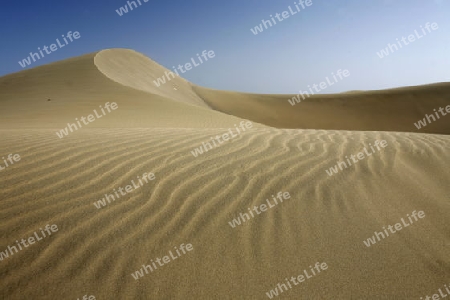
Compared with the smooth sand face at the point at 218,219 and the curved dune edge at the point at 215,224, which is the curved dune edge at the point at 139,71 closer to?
the smooth sand face at the point at 218,219

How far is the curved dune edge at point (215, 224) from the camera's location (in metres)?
1.89

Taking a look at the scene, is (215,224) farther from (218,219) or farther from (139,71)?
(139,71)

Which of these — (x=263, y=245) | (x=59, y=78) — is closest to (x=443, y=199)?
(x=263, y=245)

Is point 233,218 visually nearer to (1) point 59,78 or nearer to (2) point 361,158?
(2) point 361,158

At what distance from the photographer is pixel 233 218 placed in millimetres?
2506

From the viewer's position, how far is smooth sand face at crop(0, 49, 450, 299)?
1896mm

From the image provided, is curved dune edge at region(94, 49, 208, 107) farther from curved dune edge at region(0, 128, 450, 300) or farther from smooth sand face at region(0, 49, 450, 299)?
curved dune edge at region(0, 128, 450, 300)

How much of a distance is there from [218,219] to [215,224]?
7 centimetres

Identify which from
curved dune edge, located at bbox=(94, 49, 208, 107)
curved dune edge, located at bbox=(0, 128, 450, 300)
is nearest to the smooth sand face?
curved dune edge, located at bbox=(0, 128, 450, 300)

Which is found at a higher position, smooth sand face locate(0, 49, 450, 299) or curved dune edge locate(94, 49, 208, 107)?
curved dune edge locate(94, 49, 208, 107)

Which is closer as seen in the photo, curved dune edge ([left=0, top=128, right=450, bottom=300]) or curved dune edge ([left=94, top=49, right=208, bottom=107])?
curved dune edge ([left=0, top=128, right=450, bottom=300])

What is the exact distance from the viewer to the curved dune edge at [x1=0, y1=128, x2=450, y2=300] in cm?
189

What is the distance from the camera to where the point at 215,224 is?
2.42 meters

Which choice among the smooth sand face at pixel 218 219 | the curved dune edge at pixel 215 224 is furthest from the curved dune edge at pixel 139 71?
the curved dune edge at pixel 215 224
